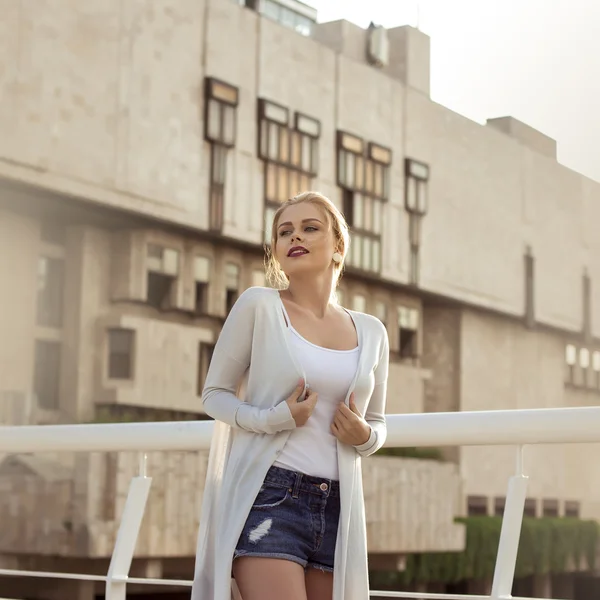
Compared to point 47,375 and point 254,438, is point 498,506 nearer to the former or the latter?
point 47,375

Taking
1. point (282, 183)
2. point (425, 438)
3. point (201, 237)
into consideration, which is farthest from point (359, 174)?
point (425, 438)

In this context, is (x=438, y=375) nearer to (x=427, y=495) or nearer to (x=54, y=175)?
(x=427, y=495)

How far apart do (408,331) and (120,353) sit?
9942mm

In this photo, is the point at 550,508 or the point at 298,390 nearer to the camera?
the point at 298,390

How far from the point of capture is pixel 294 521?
2375 mm

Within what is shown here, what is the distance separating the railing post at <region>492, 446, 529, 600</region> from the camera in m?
3.19

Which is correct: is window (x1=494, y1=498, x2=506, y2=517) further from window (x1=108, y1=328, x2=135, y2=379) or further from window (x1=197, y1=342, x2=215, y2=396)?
window (x1=108, y1=328, x2=135, y2=379)

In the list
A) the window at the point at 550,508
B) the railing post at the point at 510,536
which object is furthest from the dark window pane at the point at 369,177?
the railing post at the point at 510,536

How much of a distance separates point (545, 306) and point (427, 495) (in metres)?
9.13

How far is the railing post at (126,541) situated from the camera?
3.73 metres

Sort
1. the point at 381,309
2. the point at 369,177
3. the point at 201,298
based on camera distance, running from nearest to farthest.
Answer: the point at 201,298, the point at 369,177, the point at 381,309

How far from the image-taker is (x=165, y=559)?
22844mm

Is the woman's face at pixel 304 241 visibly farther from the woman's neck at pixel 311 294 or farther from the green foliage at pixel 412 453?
the green foliage at pixel 412 453

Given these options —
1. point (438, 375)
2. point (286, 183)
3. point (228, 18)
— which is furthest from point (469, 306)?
point (228, 18)
